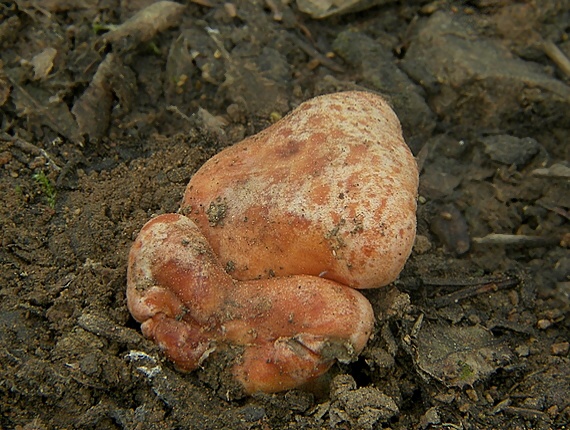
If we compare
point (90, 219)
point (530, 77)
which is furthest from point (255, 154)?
point (530, 77)

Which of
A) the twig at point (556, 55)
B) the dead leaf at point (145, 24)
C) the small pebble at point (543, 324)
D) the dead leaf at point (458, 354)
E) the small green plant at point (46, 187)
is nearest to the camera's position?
the dead leaf at point (458, 354)

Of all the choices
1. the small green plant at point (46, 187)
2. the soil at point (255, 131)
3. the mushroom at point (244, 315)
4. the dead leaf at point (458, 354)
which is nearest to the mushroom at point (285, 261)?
the mushroom at point (244, 315)

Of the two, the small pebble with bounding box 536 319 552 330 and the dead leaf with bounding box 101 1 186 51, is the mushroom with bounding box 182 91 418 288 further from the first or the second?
the dead leaf with bounding box 101 1 186 51

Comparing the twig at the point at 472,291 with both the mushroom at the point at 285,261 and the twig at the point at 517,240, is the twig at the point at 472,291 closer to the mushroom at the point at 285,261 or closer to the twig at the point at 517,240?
the twig at the point at 517,240

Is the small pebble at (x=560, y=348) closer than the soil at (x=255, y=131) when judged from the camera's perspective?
No

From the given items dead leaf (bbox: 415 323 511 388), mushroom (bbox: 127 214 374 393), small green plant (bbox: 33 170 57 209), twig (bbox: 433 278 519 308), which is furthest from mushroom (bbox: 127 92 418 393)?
small green plant (bbox: 33 170 57 209)

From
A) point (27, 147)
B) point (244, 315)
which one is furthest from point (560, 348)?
point (27, 147)

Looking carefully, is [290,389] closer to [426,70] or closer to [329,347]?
[329,347]
